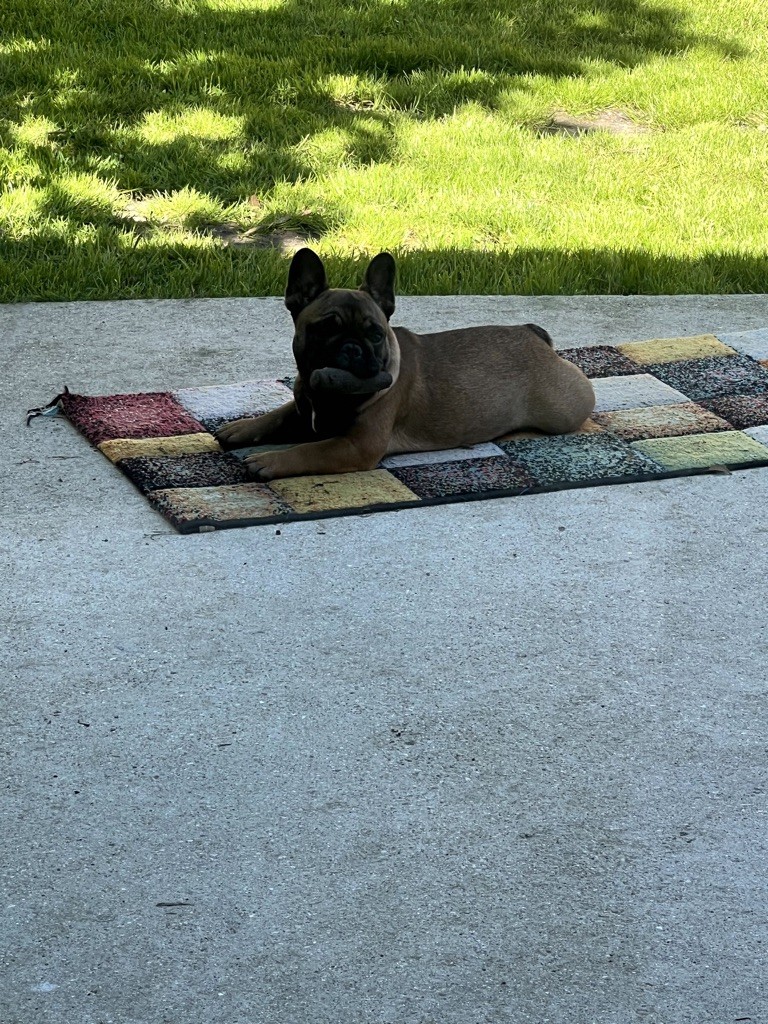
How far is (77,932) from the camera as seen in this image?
2570mm

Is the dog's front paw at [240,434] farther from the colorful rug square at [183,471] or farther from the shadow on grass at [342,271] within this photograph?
the shadow on grass at [342,271]

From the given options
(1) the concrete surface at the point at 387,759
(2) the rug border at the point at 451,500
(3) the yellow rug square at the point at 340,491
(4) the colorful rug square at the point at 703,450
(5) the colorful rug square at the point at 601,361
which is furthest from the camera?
(5) the colorful rug square at the point at 601,361

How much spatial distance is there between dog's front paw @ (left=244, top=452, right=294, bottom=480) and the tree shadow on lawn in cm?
362

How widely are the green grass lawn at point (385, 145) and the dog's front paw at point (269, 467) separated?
7.49ft

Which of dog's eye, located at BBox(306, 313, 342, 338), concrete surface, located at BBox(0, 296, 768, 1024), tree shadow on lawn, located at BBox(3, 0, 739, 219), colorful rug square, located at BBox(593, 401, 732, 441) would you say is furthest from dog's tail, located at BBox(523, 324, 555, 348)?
tree shadow on lawn, located at BBox(3, 0, 739, 219)

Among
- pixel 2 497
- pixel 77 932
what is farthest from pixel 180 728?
pixel 2 497

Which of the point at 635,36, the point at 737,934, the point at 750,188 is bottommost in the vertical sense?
the point at 737,934

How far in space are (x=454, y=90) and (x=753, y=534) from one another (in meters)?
6.20

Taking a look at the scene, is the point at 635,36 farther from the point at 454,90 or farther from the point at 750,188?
the point at 750,188

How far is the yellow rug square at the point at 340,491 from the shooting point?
14.3 feet

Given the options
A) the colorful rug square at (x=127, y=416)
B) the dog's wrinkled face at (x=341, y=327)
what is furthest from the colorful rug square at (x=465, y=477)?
the colorful rug square at (x=127, y=416)

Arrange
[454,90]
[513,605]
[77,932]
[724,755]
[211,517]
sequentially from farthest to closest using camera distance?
[454,90]
[211,517]
[513,605]
[724,755]
[77,932]

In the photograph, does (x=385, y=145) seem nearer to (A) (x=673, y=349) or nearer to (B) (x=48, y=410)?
(A) (x=673, y=349)

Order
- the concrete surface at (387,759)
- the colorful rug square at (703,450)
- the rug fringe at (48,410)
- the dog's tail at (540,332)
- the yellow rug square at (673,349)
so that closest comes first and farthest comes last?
the concrete surface at (387,759), the colorful rug square at (703,450), the rug fringe at (48,410), the dog's tail at (540,332), the yellow rug square at (673,349)
